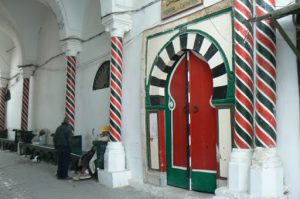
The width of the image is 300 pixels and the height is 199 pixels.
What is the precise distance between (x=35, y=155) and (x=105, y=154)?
560 cm

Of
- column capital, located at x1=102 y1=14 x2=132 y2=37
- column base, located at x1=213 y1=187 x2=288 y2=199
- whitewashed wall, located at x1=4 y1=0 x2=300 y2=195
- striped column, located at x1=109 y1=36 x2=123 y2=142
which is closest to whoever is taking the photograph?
column base, located at x1=213 y1=187 x2=288 y2=199

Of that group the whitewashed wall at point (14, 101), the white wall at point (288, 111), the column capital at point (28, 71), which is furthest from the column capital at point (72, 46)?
the whitewashed wall at point (14, 101)

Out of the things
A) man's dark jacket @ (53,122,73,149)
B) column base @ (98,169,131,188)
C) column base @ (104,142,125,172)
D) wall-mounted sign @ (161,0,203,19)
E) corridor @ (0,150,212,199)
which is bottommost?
corridor @ (0,150,212,199)

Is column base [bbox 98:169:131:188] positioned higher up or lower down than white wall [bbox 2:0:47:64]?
lower down

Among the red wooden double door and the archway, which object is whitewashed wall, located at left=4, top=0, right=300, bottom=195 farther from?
the red wooden double door

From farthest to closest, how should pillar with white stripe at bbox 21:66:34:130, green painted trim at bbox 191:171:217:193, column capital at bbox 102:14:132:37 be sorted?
pillar with white stripe at bbox 21:66:34:130
column capital at bbox 102:14:132:37
green painted trim at bbox 191:171:217:193

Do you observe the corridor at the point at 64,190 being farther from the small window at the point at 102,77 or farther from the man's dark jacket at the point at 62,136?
the small window at the point at 102,77

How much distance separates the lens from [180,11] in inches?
248

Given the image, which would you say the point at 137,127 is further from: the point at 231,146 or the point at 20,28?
the point at 20,28

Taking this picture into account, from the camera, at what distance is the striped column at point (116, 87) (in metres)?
7.59

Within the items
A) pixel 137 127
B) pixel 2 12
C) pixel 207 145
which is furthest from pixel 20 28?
pixel 207 145

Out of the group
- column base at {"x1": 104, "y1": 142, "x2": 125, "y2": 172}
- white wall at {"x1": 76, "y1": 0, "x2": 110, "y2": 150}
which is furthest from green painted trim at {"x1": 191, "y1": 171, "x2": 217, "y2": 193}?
white wall at {"x1": 76, "y1": 0, "x2": 110, "y2": 150}

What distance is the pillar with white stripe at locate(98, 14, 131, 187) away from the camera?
289 inches

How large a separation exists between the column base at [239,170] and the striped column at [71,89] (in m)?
6.39
